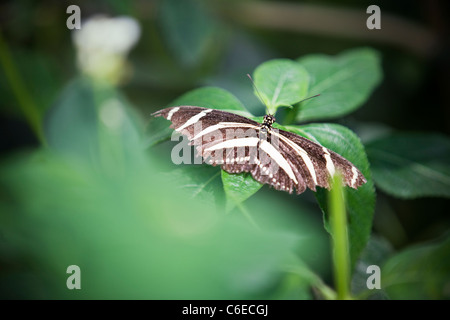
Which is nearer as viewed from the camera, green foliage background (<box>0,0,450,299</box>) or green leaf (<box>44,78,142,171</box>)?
green foliage background (<box>0,0,450,299</box>)

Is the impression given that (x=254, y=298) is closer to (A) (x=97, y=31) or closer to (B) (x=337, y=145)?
(B) (x=337, y=145)

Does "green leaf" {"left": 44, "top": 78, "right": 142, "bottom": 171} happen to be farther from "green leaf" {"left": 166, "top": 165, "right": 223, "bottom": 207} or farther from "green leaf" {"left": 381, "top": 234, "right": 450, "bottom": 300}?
Result: "green leaf" {"left": 381, "top": 234, "right": 450, "bottom": 300}

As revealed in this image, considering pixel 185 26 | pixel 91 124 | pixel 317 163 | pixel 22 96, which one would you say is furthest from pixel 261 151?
pixel 185 26

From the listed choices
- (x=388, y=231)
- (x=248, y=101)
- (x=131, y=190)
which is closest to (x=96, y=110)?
(x=248, y=101)

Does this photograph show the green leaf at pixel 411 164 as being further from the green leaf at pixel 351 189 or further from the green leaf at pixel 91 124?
the green leaf at pixel 91 124

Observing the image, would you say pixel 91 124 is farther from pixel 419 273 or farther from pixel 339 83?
pixel 419 273

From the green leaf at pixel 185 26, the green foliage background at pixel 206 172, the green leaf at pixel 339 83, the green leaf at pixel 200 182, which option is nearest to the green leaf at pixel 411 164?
the green foliage background at pixel 206 172

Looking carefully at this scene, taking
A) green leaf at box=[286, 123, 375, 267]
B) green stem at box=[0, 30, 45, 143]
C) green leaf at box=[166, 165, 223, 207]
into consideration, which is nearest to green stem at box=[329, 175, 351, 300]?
green leaf at box=[286, 123, 375, 267]
